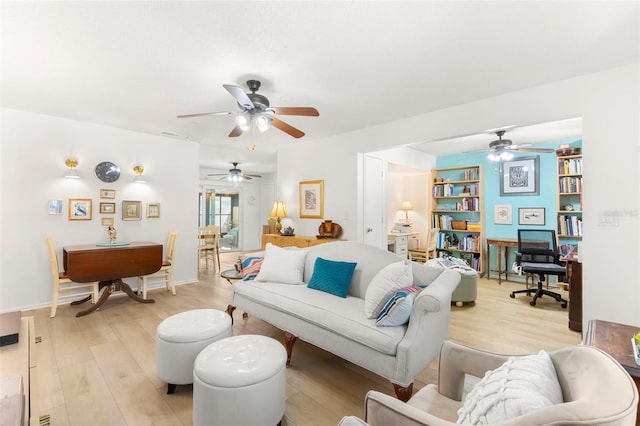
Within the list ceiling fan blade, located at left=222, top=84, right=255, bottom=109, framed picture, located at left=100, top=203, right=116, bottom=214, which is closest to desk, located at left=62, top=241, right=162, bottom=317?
framed picture, located at left=100, top=203, right=116, bottom=214

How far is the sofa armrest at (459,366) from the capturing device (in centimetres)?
130

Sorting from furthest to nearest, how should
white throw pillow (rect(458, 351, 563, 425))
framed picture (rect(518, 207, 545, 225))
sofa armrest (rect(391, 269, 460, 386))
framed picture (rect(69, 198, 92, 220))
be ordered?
framed picture (rect(518, 207, 545, 225)) → framed picture (rect(69, 198, 92, 220)) → sofa armrest (rect(391, 269, 460, 386)) → white throw pillow (rect(458, 351, 563, 425))

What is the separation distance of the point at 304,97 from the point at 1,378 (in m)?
2.96

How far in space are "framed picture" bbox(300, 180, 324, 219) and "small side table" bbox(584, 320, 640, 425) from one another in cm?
360

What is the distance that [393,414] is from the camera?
0.98m

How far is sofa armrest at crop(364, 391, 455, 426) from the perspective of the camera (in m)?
0.92

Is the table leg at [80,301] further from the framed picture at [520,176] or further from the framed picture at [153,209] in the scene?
the framed picture at [520,176]

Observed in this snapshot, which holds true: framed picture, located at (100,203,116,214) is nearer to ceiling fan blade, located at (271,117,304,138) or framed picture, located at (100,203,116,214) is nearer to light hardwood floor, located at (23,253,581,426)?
light hardwood floor, located at (23,253,581,426)

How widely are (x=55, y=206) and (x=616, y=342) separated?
18.4 ft

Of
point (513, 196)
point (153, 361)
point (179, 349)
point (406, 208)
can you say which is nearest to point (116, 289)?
point (153, 361)

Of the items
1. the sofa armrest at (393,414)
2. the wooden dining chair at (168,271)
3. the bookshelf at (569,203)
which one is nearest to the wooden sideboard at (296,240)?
the wooden dining chair at (168,271)

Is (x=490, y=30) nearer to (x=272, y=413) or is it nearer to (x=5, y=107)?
(x=272, y=413)

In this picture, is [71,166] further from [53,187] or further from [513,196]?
[513,196]

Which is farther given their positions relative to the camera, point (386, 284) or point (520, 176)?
point (520, 176)
